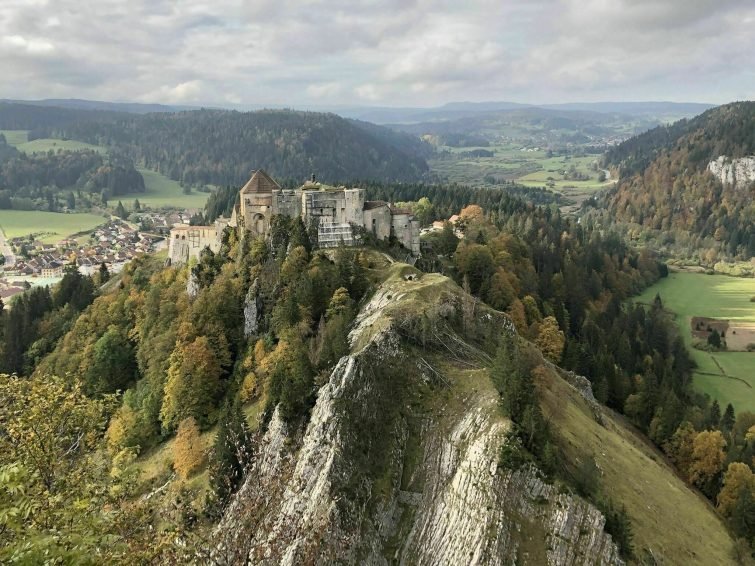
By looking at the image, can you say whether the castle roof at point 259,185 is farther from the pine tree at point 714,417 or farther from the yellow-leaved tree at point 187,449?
the pine tree at point 714,417

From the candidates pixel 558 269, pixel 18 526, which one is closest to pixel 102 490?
pixel 18 526

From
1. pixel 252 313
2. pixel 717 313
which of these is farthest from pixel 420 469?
pixel 717 313

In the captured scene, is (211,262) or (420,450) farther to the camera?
(211,262)

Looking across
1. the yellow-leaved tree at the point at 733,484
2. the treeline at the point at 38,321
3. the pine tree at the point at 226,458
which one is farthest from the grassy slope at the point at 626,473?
the treeline at the point at 38,321

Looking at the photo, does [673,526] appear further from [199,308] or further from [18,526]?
[199,308]

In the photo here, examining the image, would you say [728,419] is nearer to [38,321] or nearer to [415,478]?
[415,478]
